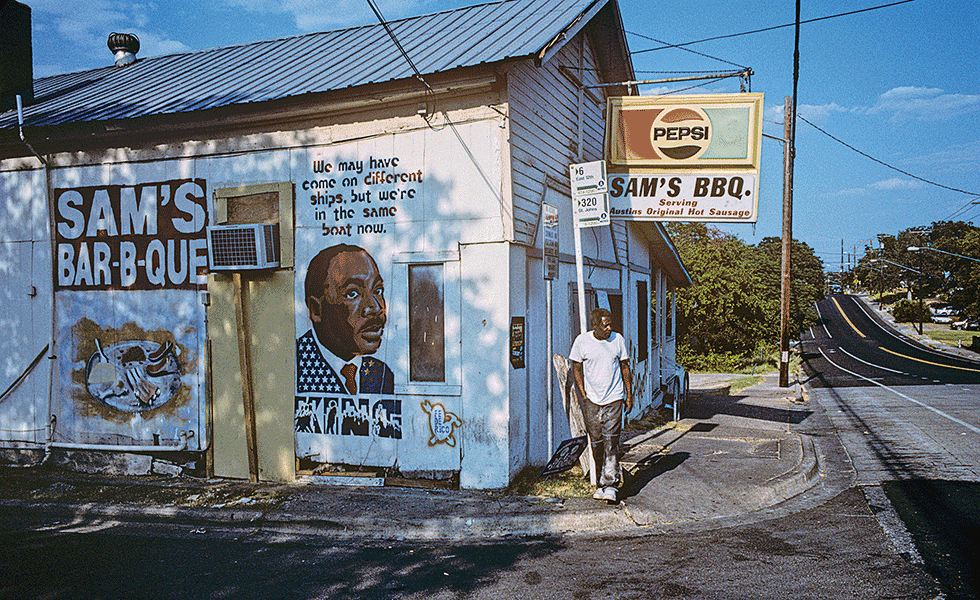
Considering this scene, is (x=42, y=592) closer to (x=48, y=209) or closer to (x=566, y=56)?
(x=48, y=209)

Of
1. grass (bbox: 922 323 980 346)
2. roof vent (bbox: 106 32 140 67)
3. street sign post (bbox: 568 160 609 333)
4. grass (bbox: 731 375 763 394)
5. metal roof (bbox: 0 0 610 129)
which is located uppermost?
roof vent (bbox: 106 32 140 67)

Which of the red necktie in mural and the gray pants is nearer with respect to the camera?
the gray pants

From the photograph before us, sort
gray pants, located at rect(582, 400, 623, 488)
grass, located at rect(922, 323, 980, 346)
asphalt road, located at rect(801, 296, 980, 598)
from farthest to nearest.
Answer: grass, located at rect(922, 323, 980, 346)
gray pants, located at rect(582, 400, 623, 488)
asphalt road, located at rect(801, 296, 980, 598)

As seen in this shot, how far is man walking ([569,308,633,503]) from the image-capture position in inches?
273

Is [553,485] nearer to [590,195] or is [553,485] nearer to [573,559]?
[573,559]

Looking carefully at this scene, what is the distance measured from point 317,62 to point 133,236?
3453mm

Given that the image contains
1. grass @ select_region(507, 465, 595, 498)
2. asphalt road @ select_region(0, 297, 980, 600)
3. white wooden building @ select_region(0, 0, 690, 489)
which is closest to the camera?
asphalt road @ select_region(0, 297, 980, 600)

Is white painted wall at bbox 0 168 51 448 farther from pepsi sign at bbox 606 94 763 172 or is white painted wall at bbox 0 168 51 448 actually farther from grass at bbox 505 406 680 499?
pepsi sign at bbox 606 94 763 172

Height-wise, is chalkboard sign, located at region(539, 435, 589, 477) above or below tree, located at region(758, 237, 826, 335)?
below

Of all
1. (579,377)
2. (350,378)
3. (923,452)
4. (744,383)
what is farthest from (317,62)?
(744,383)

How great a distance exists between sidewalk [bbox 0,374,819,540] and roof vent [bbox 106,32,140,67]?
27.3 feet

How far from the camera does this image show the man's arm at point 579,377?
23.4ft

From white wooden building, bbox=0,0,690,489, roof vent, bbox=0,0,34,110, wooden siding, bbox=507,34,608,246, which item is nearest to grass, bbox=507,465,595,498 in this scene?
white wooden building, bbox=0,0,690,489

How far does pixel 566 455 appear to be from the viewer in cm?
705
